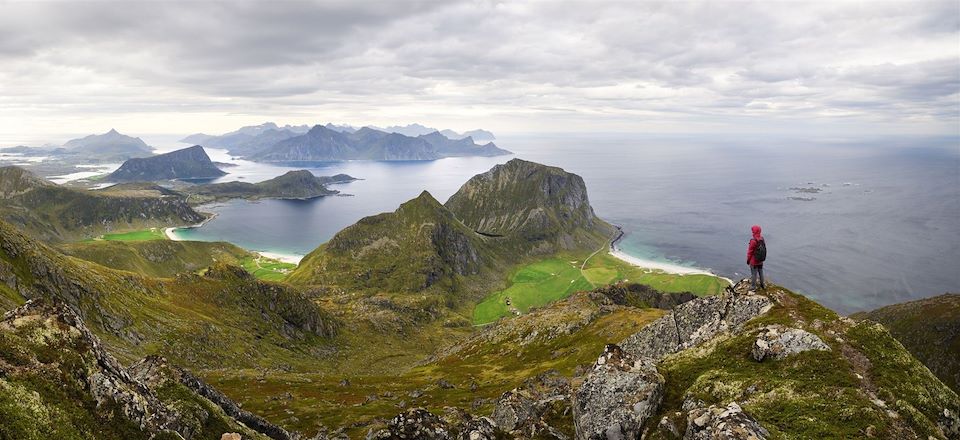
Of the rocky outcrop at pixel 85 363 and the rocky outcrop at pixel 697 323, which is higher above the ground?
the rocky outcrop at pixel 85 363

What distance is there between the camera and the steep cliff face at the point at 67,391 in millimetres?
21828

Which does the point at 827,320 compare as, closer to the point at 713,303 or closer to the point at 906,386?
the point at 906,386

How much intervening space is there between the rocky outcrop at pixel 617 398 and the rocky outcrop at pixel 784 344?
8474 millimetres

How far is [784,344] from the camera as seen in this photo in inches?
1353

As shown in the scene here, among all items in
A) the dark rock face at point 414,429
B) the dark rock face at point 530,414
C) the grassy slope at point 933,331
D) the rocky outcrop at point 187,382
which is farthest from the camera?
the grassy slope at point 933,331

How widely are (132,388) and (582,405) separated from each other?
97.3 ft

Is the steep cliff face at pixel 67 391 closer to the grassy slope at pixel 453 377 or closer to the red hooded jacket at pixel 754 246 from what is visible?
the grassy slope at pixel 453 377

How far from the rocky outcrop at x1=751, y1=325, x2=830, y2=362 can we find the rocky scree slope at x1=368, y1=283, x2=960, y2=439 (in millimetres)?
72

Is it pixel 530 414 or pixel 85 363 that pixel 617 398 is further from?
pixel 85 363

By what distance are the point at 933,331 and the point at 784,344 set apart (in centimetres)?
17892

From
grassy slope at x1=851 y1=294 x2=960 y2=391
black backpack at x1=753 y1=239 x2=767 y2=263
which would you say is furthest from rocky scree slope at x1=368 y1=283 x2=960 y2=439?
grassy slope at x1=851 y1=294 x2=960 y2=391

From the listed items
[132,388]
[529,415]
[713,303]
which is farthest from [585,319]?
[132,388]

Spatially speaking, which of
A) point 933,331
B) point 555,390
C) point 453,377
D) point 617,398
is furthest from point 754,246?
point 933,331

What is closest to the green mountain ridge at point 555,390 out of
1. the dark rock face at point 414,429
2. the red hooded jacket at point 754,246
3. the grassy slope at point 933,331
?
the dark rock face at point 414,429
